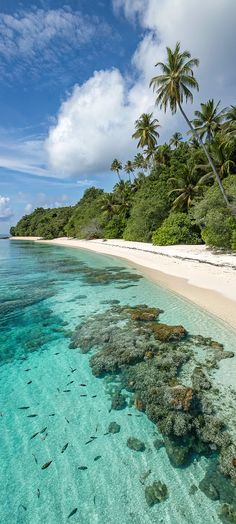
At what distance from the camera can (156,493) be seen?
3.57m

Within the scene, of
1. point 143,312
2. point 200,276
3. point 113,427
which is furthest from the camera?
point 200,276

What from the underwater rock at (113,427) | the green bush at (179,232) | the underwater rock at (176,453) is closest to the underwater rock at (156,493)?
the underwater rock at (176,453)

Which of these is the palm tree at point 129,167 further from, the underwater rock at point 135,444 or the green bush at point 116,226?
the underwater rock at point 135,444

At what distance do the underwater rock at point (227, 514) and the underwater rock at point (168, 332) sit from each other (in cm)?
460

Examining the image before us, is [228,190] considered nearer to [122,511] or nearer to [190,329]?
[190,329]

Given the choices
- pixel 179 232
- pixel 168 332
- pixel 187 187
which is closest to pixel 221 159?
pixel 187 187

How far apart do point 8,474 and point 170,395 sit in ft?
9.62

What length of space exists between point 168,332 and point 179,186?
26.1 meters

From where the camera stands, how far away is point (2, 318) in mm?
10805

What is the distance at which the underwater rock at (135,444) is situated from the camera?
4.33 m

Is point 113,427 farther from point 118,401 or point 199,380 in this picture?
point 199,380

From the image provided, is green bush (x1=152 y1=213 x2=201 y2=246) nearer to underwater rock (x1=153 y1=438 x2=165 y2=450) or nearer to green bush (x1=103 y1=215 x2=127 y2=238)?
green bush (x1=103 y1=215 x2=127 y2=238)

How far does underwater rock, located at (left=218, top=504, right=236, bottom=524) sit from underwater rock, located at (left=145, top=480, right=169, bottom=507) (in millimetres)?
656

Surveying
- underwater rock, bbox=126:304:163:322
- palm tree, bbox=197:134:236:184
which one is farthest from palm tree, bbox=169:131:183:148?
underwater rock, bbox=126:304:163:322
